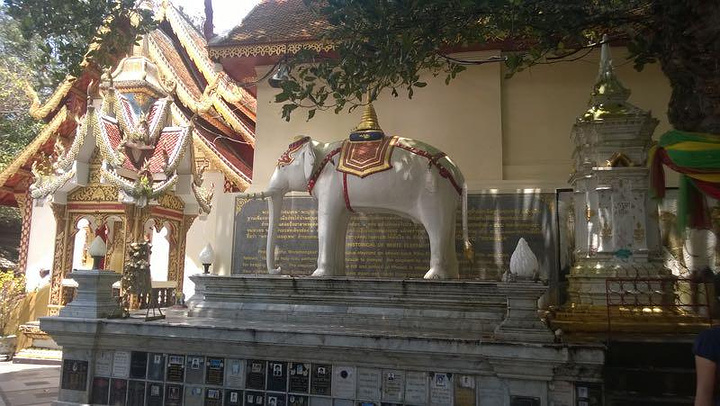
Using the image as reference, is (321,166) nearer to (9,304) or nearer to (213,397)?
(213,397)

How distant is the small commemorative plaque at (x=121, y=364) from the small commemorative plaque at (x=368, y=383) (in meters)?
2.57

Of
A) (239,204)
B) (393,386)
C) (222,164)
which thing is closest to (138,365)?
(393,386)

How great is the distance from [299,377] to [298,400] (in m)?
0.21

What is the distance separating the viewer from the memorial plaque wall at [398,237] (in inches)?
294

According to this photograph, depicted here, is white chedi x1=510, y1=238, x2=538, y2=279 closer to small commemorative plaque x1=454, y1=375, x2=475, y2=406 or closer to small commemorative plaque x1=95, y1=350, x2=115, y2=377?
small commemorative plaque x1=454, y1=375, x2=475, y2=406

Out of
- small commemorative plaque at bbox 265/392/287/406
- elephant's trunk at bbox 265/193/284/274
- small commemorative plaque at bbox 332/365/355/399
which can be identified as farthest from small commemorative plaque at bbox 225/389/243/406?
elephant's trunk at bbox 265/193/284/274

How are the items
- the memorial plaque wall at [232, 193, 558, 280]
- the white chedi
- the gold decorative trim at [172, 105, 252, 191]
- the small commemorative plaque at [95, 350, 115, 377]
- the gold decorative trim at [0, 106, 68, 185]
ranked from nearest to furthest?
1. the white chedi
2. the small commemorative plaque at [95, 350, 115, 377]
3. the memorial plaque wall at [232, 193, 558, 280]
4. the gold decorative trim at [172, 105, 252, 191]
5. the gold decorative trim at [0, 106, 68, 185]

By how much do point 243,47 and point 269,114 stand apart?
1295 millimetres

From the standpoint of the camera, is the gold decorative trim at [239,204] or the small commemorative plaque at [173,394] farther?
the gold decorative trim at [239,204]

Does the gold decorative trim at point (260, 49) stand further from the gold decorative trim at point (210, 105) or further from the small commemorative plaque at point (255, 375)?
the small commemorative plaque at point (255, 375)

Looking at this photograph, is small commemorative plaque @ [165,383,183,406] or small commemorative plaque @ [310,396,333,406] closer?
small commemorative plaque @ [310,396,333,406]

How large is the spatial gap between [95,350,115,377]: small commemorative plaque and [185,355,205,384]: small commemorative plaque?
37.4 inches

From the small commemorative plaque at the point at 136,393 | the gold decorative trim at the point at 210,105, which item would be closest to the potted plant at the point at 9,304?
the gold decorative trim at the point at 210,105

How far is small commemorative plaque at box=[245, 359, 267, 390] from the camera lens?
5242 mm
